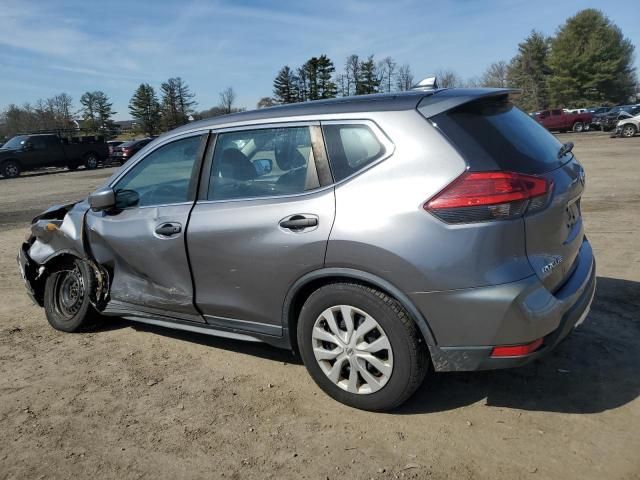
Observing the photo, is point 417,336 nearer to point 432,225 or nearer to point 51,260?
point 432,225

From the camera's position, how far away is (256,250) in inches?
128

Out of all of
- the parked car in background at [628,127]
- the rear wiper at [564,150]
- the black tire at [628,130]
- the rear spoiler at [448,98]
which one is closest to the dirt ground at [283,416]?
the rear wiper at [564,150]

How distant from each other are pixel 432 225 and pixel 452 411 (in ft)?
3.83

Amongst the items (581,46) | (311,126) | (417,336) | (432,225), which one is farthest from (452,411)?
(581,46)

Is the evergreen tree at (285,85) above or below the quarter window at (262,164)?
above

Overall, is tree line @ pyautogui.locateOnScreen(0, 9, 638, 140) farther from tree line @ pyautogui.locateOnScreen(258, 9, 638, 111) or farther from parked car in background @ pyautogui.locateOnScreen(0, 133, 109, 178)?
parked car in background @ pyautogui.locateOnScreen(0, 133, 109, 178)

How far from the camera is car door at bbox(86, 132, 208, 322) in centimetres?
372

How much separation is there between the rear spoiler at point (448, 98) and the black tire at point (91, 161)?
3044 centimetres

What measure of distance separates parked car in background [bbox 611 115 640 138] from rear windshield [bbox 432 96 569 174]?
96.0 ft

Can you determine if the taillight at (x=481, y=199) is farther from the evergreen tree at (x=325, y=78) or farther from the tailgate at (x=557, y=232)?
the evergreen tree at (x=325, y=78)

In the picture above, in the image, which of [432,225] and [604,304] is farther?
[604,304]

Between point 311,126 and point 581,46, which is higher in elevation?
point 581,46

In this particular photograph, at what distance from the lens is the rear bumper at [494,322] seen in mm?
2633

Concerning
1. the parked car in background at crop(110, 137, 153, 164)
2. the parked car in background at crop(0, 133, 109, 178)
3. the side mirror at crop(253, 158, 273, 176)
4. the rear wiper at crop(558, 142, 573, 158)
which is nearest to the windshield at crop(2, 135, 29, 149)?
the parked car in background at crop(0, 133, 109, 178)
